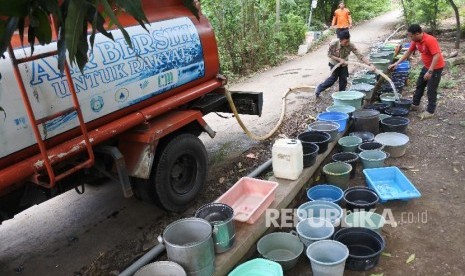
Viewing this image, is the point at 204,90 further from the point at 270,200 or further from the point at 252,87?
the point at 252,87

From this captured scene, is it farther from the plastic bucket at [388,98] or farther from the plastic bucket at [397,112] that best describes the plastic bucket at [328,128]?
the plastic bucket at [388,98]

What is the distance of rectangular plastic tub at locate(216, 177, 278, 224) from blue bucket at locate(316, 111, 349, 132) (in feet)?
7.01

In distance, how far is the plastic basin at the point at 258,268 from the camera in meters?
3.05

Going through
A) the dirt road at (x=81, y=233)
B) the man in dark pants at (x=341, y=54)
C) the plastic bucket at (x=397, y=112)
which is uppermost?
the man in dark pants at (x=341, y=54)

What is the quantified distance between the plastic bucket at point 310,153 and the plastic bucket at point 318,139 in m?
0.07

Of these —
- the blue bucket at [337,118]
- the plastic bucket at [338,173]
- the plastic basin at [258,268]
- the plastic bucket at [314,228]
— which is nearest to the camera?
the plastic basin at [258,268]

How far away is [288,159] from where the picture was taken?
4.35 meters

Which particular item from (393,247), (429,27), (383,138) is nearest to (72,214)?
(393,247)

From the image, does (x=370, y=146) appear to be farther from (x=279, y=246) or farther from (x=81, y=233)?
(x=81, y=233)

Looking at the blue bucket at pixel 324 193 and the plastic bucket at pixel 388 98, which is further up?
the plastic bucket at pixel 388 98

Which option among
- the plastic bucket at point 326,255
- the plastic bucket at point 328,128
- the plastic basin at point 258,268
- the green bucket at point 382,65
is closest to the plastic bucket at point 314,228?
the plastic bucket at point 326,255

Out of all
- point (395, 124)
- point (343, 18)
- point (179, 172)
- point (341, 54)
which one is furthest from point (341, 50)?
point (343, 18)

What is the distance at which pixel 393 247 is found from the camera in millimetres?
3641

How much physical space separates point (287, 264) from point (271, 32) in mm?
10555
